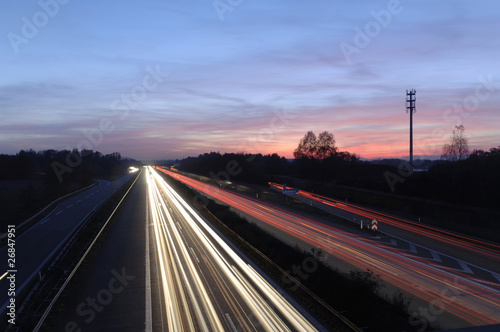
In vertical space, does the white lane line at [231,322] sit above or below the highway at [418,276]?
above

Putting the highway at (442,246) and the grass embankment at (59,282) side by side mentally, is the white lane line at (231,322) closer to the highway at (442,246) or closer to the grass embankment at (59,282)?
the grass embankment at (59,282)

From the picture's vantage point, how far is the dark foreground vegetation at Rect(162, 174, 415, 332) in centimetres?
906

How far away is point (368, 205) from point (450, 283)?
88.4 feet

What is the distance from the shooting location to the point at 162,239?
20922 mm

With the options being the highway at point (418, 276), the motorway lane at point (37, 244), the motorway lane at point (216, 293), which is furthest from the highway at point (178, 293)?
the highway at point (418, 276)

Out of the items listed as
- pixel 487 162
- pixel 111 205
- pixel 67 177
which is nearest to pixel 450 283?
pixel 487 162

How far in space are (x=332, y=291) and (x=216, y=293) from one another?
376 centimetres

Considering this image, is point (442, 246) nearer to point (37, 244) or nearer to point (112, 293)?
point (112, 293)

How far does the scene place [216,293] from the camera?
1189cm

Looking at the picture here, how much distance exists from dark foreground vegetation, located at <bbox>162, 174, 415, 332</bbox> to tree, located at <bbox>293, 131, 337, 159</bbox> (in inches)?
2242

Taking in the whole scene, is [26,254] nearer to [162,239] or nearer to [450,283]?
[162,239]

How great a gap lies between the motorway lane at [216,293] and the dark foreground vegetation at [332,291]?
58cm

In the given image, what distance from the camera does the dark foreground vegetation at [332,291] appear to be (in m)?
9.06

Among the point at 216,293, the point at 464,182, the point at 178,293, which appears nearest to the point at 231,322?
the point at 216,293
